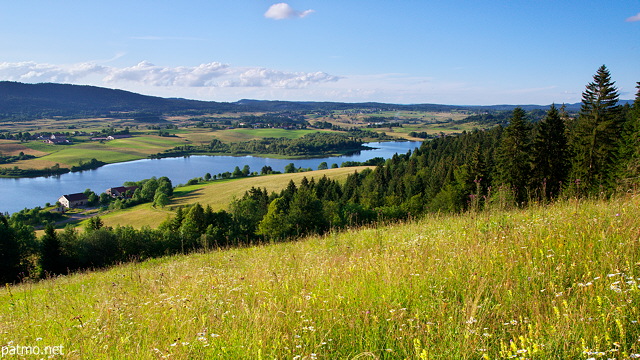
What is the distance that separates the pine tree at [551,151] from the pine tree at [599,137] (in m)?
1.24

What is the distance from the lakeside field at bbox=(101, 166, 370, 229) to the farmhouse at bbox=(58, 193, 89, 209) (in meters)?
17.5

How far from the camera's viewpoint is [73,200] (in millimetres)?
88250

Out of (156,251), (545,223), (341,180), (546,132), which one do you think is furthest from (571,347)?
(341,180)

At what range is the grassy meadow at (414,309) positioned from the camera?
9.68ft

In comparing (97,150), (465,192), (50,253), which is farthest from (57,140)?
(465,192)

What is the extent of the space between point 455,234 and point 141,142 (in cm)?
20416

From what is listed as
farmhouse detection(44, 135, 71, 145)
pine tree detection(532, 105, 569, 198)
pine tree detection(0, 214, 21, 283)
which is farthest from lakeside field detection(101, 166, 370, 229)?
farmhouse detection(44, 135, 71, 145)

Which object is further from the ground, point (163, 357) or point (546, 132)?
point (546, 132)

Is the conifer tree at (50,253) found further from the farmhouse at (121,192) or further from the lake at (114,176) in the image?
the lake at (114,176)

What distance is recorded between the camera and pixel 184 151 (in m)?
179

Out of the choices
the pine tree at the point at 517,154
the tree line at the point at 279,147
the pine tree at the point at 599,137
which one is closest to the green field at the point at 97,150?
the tree line at the point at 279,147

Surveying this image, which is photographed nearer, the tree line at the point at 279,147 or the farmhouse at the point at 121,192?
the farmhouse at the point at 121,192

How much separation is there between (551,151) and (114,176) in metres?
129

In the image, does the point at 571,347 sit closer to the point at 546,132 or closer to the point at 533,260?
the point at 533,260
